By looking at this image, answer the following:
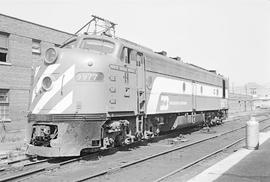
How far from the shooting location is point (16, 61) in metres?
19.1

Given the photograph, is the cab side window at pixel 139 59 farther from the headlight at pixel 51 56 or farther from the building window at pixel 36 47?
the building window at pixel 36 47

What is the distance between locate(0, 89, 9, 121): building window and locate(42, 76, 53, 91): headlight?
31.4 ft

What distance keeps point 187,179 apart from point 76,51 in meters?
5.19

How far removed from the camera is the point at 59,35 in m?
22.1

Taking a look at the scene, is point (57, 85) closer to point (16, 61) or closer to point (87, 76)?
point (87, 76)

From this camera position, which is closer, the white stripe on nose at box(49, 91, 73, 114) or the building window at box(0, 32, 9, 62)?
the white stripe on nose at box(49, 91, 73, 114)

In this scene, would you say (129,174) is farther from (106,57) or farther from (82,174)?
(106,57)

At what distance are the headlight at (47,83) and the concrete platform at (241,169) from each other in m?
5.22

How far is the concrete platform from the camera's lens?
7.31 metres

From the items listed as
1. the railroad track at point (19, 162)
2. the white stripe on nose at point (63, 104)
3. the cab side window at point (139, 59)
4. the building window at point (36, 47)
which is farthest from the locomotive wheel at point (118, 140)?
the building window at point (36, 47)

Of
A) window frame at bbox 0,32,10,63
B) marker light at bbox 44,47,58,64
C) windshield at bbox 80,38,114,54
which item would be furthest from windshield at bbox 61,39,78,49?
window frame at bbox 0,32,10,63

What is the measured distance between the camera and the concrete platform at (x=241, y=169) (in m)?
7.31

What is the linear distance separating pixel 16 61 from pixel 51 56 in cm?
1001

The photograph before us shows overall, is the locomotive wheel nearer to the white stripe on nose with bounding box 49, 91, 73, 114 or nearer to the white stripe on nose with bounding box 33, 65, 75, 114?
the white stripe on nose with bounding box 49, 91, 73, 114
